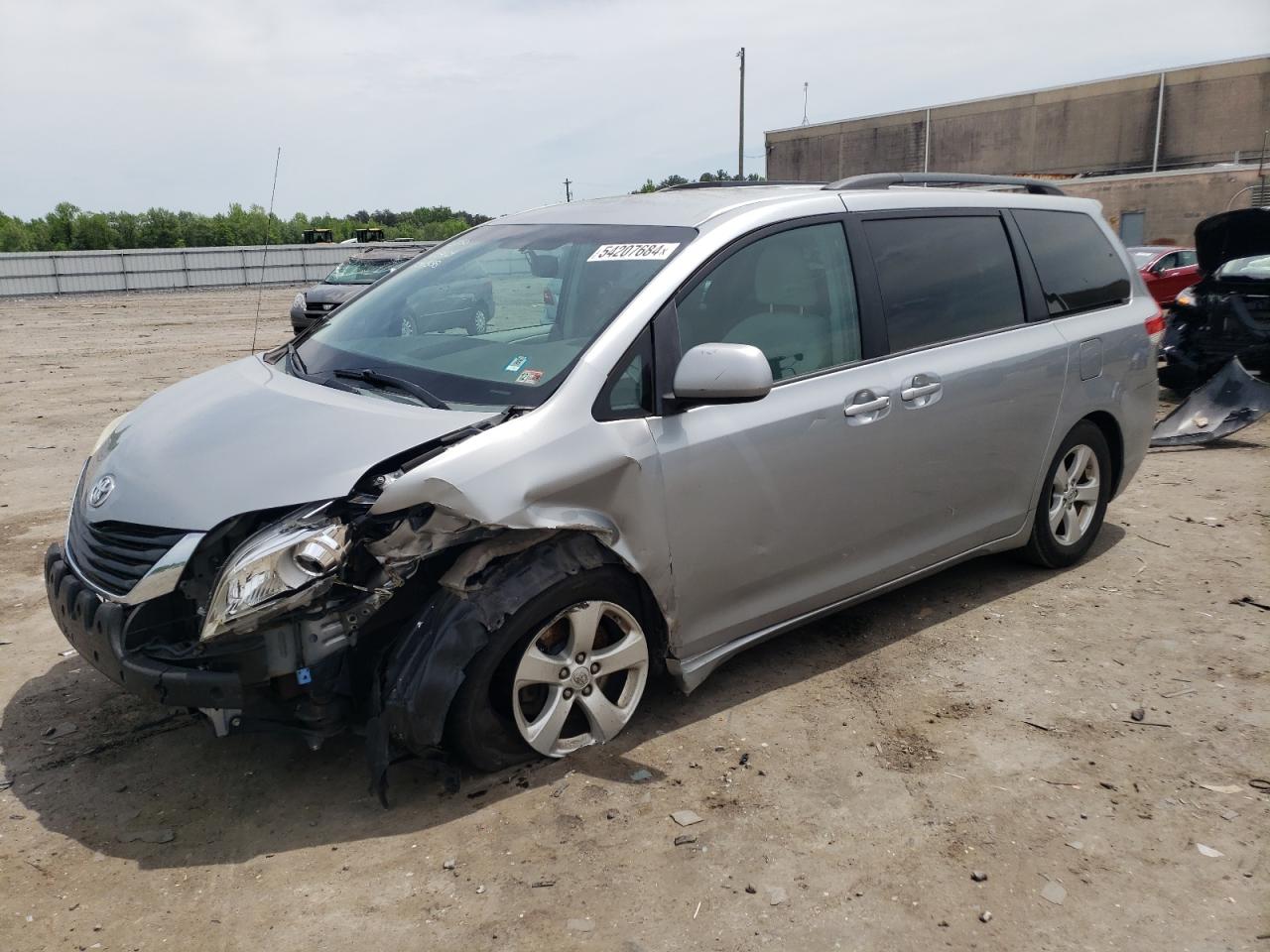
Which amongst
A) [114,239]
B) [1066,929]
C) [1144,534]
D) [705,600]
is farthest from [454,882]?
[114,239]

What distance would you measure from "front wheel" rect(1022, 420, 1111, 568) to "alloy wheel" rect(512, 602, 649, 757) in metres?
2.45

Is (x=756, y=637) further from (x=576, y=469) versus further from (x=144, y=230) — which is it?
(x=144, y=230)

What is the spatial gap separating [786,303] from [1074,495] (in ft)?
7.26

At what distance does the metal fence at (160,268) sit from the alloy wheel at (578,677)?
29722 mm

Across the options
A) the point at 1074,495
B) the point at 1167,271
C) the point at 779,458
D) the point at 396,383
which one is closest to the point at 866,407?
the point at 779,458

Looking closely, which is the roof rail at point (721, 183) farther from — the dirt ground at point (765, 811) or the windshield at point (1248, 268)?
the windshield at point (1248, 268)

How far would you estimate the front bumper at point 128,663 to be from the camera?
2988 mm

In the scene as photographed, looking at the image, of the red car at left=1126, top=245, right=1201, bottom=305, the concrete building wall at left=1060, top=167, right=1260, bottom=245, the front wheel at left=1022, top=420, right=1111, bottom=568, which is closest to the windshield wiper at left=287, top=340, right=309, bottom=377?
the front wheel at left=1022, top=420, right=1111, bottom=568

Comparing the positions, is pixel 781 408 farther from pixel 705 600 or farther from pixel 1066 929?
pixel 1066 929

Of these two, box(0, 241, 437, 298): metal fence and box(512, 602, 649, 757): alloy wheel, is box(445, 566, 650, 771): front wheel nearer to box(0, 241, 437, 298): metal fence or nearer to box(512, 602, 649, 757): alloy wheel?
box(512, 602, 649, 757): alloy wheel

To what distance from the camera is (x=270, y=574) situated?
2971 mm

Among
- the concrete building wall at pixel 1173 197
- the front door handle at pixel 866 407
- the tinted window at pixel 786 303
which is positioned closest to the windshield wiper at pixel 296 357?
the tinted window at pixel 786 303

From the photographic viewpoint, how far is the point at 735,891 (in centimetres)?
291

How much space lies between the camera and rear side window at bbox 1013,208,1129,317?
16.3 ft
